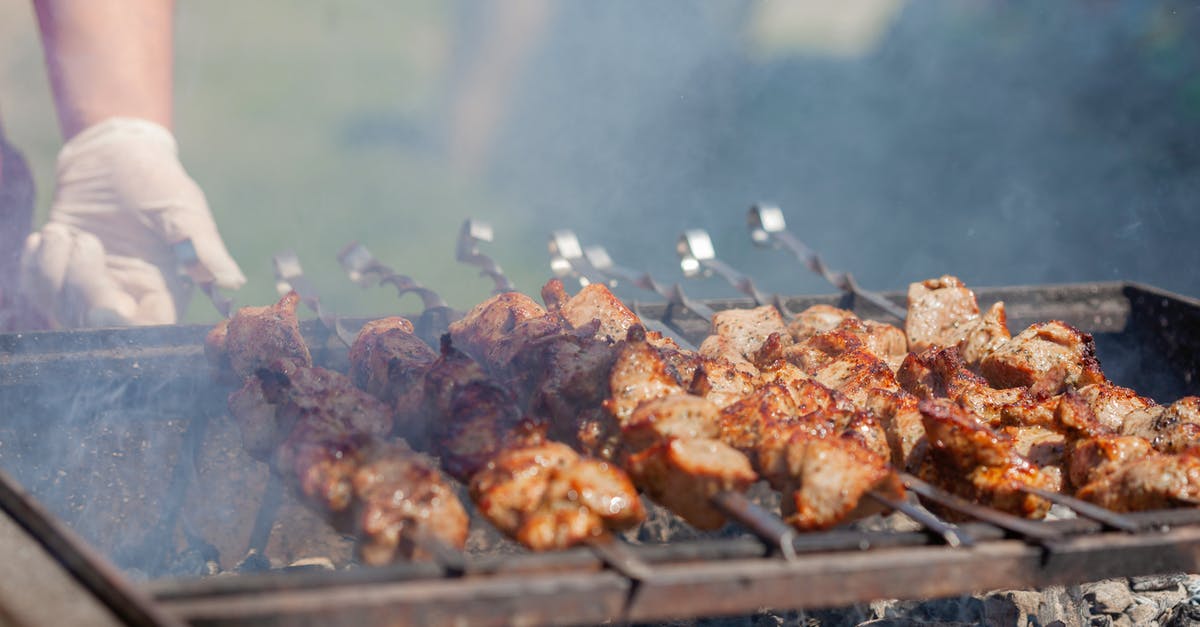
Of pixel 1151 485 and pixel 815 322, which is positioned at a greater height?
pixel 815 322

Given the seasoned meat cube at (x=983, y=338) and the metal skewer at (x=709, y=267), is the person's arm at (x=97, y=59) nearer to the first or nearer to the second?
the metal skewer at (x=709, y=267)

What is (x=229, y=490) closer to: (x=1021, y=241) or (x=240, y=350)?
(x=240, y=350)

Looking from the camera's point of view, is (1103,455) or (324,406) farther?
(324,406)

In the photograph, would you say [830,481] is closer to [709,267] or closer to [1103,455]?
[1103,455]

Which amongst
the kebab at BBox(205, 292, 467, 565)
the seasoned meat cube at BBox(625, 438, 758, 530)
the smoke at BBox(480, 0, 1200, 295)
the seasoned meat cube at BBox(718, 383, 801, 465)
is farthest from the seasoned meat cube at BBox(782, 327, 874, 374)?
the smoke at BBox(480, 0, 1200, 295)

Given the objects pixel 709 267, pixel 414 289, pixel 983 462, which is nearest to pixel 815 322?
pixel 709 267

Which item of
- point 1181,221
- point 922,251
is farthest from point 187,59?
point 1181,221

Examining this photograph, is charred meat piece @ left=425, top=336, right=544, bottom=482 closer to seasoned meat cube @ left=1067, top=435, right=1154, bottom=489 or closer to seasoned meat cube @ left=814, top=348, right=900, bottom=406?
seasoned meat cube @ left=814, top=348, right=900, bottom=406
